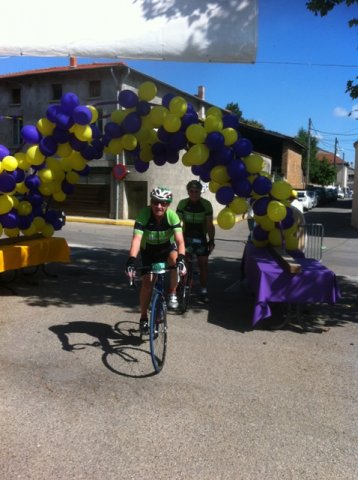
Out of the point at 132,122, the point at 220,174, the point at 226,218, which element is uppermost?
the point at 132,122

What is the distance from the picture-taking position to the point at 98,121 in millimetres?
24125

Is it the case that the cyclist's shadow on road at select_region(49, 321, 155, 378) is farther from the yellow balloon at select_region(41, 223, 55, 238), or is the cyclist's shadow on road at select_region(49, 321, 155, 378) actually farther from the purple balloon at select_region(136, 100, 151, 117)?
the purple balloon at select_region(136, 100, 151, 117)

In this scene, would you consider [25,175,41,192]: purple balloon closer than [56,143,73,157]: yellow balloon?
No

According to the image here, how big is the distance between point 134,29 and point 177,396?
5107 millimetres

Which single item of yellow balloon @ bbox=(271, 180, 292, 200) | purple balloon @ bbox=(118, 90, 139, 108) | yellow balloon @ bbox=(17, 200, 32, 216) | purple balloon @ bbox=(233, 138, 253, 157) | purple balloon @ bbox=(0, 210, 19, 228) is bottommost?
purple balloon @ bbox=(0, 210, 19, 228)

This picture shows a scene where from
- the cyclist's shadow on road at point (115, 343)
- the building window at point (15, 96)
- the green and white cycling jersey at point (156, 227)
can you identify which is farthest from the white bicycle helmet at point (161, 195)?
the building window at point (15, 96)

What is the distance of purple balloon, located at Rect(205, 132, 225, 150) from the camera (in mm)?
6633

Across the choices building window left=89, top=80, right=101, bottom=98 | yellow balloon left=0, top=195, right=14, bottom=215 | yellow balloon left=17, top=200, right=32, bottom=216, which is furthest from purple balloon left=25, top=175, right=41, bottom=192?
building window left=89, top=80, right=101, bottom=98

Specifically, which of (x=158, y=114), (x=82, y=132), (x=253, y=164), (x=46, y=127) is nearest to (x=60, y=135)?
(x=46, y=127)

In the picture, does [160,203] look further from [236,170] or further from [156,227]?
[236,170]

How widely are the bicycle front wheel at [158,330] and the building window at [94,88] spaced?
2302cm

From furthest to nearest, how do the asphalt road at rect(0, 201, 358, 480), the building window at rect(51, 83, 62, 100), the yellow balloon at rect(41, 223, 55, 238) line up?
the building window at rect(51, 83, 62, 100) → the yellow balloon at rect(41, 223, 55, 238) → the asphalt road at rect(0, 201, 358, 480)

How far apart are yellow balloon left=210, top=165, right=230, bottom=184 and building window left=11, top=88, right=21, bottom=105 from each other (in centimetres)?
2511

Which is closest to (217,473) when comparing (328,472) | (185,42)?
(328,472)
